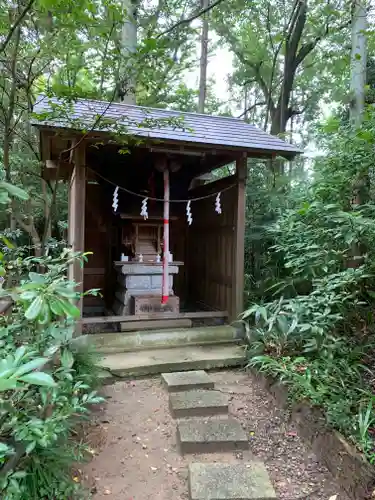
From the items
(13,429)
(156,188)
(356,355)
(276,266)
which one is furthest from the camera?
(156,188)

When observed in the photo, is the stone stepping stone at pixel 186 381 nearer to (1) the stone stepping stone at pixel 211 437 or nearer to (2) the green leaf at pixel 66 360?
(1) the stone stepping stone at pixel 211 437

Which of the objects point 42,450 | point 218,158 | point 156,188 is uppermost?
point 218,158

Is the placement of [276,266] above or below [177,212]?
below

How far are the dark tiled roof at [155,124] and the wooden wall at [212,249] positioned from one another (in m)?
0.66

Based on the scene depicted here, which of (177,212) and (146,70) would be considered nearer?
(146,70)

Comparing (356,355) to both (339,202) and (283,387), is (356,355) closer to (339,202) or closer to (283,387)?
(283,387)

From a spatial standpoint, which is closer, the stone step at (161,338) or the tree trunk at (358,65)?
the stone step at (161,338)

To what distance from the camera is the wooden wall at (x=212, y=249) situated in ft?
17.7

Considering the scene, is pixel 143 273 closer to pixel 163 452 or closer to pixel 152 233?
pixel 152 233

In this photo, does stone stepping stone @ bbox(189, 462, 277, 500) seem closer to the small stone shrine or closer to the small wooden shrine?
the small wooden shrine

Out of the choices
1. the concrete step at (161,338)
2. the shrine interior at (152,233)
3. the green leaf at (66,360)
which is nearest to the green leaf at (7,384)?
the green leaf at (66,360)

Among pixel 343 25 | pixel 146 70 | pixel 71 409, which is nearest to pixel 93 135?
pixel 146 70

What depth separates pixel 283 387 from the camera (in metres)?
3.21

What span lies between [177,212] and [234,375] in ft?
11.7
